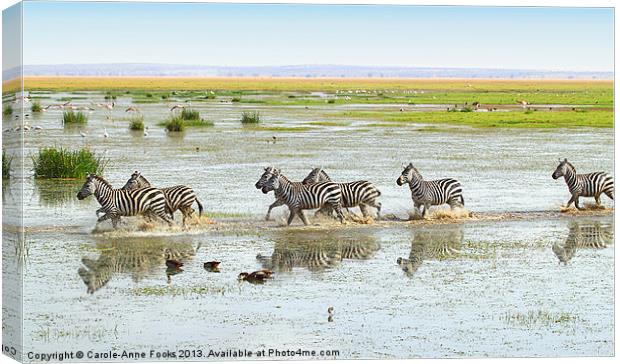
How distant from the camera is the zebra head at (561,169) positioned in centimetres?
1808

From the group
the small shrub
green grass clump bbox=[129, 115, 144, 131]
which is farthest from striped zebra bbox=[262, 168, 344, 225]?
green grass clump bbox=[129, 115, 144, 131]

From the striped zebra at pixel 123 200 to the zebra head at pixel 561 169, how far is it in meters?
4.95

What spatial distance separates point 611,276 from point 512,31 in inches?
117

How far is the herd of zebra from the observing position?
16672 mm

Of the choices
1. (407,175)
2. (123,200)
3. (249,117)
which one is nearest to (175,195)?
(123,200)

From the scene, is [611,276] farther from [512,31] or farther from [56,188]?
[56,188]

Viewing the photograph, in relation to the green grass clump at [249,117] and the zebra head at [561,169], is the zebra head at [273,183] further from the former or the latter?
the green grass clump at [249,117]

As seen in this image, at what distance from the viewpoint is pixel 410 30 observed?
1593 cm

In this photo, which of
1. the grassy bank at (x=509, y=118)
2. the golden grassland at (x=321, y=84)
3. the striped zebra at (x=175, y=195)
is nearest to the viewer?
the golden grassland at (x=321, y=84)

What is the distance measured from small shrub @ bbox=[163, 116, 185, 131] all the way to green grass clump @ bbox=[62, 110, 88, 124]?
1492 millimetres

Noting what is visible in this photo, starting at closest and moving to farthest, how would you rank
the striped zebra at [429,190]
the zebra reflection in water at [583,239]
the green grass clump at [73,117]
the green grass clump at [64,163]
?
the zebra reflection in water at [583,239], the striped zebra at [429,190], the green grass clump at [64,163], the green grass clump at [73,117]

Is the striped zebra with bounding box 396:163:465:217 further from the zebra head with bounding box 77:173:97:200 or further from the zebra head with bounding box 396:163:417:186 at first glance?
the zebra head with bounding box 77:173:97:200

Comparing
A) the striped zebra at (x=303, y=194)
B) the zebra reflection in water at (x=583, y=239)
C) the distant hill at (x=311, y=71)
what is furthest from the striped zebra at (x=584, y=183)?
the striped zebra at (x=303, y=194)

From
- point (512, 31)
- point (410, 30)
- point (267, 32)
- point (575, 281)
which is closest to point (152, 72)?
point (267, 32)
